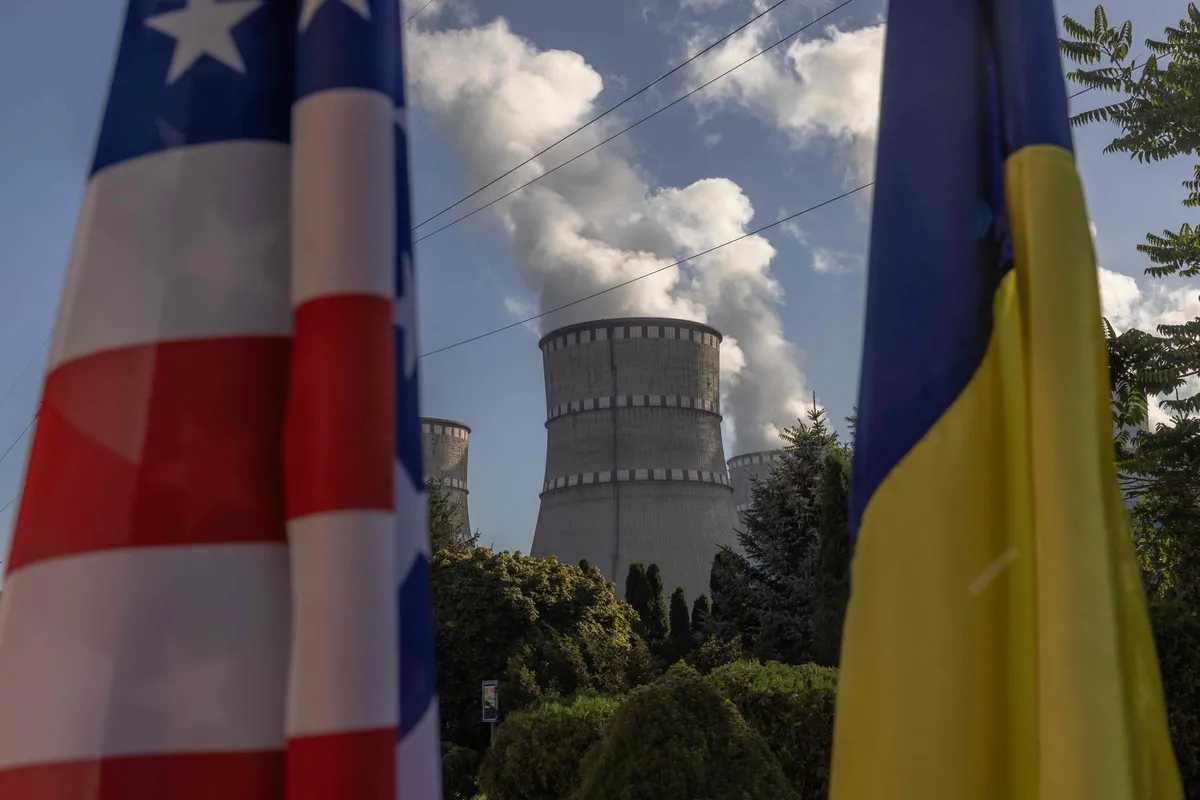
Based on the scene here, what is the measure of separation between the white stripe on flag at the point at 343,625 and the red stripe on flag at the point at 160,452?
0.22ft

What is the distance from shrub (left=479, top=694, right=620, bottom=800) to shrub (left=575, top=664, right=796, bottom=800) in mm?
2478

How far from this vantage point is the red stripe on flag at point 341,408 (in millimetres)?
647

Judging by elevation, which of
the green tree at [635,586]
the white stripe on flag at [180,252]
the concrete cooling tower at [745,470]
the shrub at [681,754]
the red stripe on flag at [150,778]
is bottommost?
the shrub at [681,754]

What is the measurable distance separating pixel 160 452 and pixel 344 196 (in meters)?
0.23

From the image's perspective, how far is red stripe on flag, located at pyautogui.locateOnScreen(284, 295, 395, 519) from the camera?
2.12 ft

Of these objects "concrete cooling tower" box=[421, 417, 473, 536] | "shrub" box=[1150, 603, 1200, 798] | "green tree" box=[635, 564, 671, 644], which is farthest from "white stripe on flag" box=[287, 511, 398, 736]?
"concrete cooling tower" box=[421, 417, 473, 536]

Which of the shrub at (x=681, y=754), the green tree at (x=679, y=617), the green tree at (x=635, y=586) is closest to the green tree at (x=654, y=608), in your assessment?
the green tree at (x=635, y=586)

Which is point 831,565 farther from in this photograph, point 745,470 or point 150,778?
point 745,470

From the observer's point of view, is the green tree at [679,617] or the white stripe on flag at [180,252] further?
the green tree at [679,617]

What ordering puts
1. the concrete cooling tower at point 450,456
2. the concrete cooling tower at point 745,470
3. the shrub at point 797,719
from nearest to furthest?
the shrub at point 797,719, the concrete cooling tower at point 450,456, the concrete cooling tower at point 745,470

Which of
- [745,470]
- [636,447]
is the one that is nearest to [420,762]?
[636,447]

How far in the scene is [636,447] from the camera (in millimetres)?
22641

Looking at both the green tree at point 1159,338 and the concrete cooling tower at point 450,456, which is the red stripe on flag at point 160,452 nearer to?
the green tree at point 1159,338

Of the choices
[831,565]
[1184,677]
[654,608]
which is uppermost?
[831,565]
